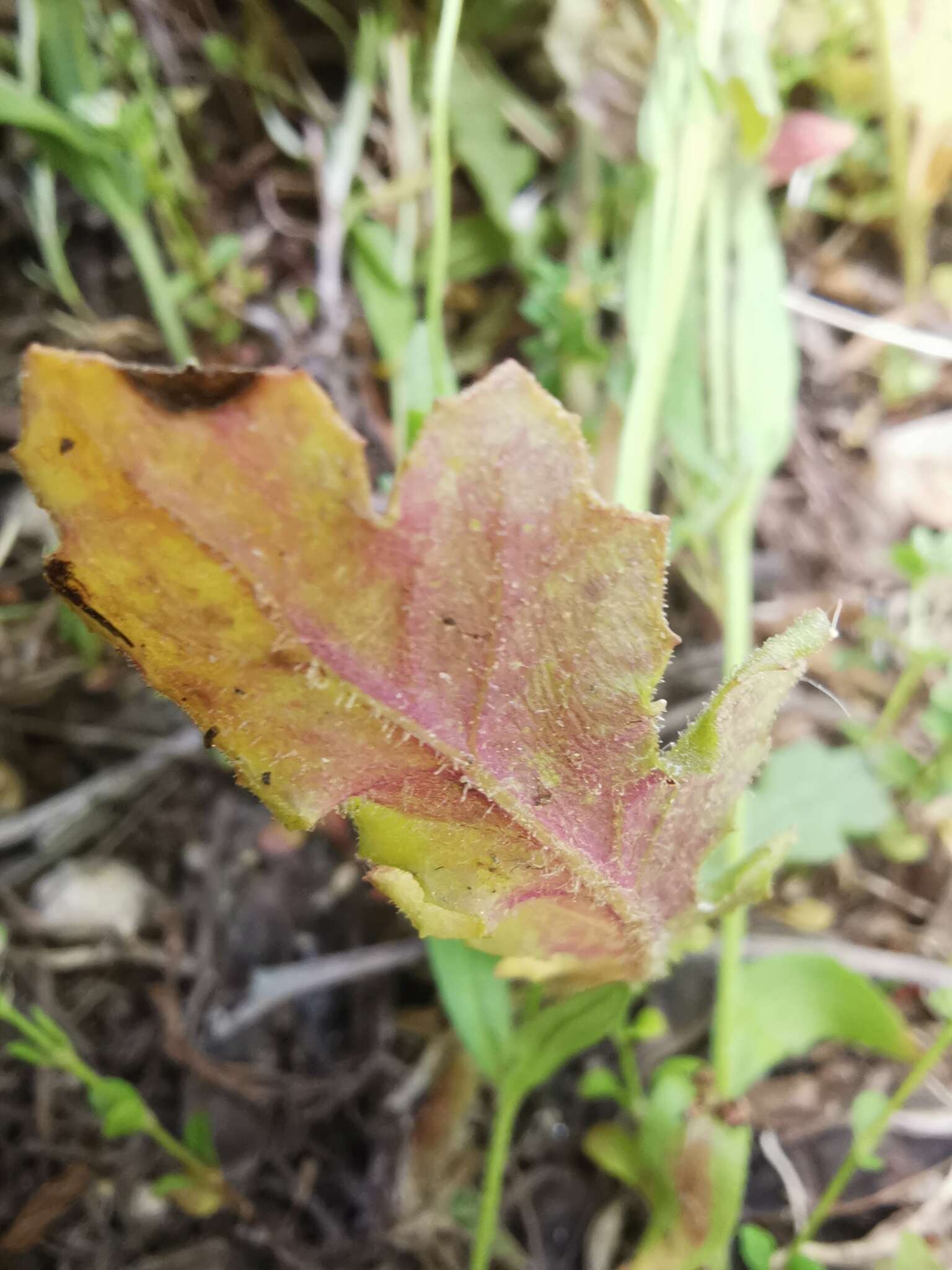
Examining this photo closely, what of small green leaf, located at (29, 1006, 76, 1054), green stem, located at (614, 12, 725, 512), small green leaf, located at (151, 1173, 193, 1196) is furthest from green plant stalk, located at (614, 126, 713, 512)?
small green leaf, located at (151, 1173, 193, 1196)

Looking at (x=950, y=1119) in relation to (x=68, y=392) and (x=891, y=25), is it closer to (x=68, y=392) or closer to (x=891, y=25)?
(x=68, y=392)

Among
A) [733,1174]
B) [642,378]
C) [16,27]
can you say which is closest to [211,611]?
[642,378]

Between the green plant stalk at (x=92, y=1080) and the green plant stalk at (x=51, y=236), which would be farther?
the green plant stalk at (x=51, y=236)

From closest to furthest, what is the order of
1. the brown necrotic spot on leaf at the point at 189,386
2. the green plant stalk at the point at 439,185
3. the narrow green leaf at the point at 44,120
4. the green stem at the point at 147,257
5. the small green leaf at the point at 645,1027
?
the brown necrotic spot on leaf at the point at 189,386, the green plant stalk at the point at 439,185, the small green leaf at the point at 645,1027, the narrow green leaf at the point at 44,120, the green stem at the point at 147,257

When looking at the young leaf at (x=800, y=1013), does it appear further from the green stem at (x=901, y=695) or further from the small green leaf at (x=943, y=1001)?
the green stem at (x=901, y=695)

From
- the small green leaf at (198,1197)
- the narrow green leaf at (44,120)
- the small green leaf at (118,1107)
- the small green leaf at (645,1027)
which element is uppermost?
the narrow green leaf at (44,120)

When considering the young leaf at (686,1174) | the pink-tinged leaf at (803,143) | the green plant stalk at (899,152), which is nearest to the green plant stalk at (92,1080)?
the young leaf at (686,1174)
